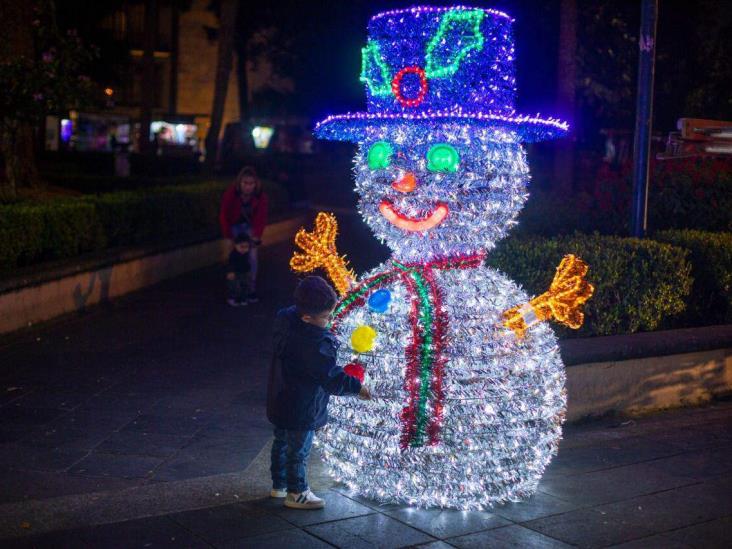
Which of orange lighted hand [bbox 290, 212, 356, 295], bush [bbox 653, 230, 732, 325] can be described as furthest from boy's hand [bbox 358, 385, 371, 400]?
bush [bbox 653, 230, 732, 325]

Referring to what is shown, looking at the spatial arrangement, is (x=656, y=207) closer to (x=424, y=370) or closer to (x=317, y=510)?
(x=424, y=370)

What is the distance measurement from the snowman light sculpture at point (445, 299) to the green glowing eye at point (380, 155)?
11 mm

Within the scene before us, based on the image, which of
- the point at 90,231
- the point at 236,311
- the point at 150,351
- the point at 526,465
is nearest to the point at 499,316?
the point at 526,465

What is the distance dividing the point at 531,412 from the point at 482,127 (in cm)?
152

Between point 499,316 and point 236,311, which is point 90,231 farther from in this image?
point 499,316

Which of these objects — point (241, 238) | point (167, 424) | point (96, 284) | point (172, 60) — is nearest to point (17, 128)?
point (96, 284)

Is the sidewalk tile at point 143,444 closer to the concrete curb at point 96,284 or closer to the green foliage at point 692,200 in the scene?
the concrete curb at point 96,284

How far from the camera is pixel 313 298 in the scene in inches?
193

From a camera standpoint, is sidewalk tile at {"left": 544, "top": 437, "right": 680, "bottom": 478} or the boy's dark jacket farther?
sidewalk tile at {"left": 544, "top": 437, "right": 680, "bottom": 478}

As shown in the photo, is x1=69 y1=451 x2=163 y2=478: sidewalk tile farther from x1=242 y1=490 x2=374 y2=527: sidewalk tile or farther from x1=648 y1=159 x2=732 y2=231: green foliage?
x1=648 y1=159 x2=732 y2=231: green foliage

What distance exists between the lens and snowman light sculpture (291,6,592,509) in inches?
192

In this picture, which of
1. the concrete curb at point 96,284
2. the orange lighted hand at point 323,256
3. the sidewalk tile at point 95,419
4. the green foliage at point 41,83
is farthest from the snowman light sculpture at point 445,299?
the green foliage at point 41,83

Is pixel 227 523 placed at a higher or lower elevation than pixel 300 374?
lower

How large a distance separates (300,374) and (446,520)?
107 centimetres
